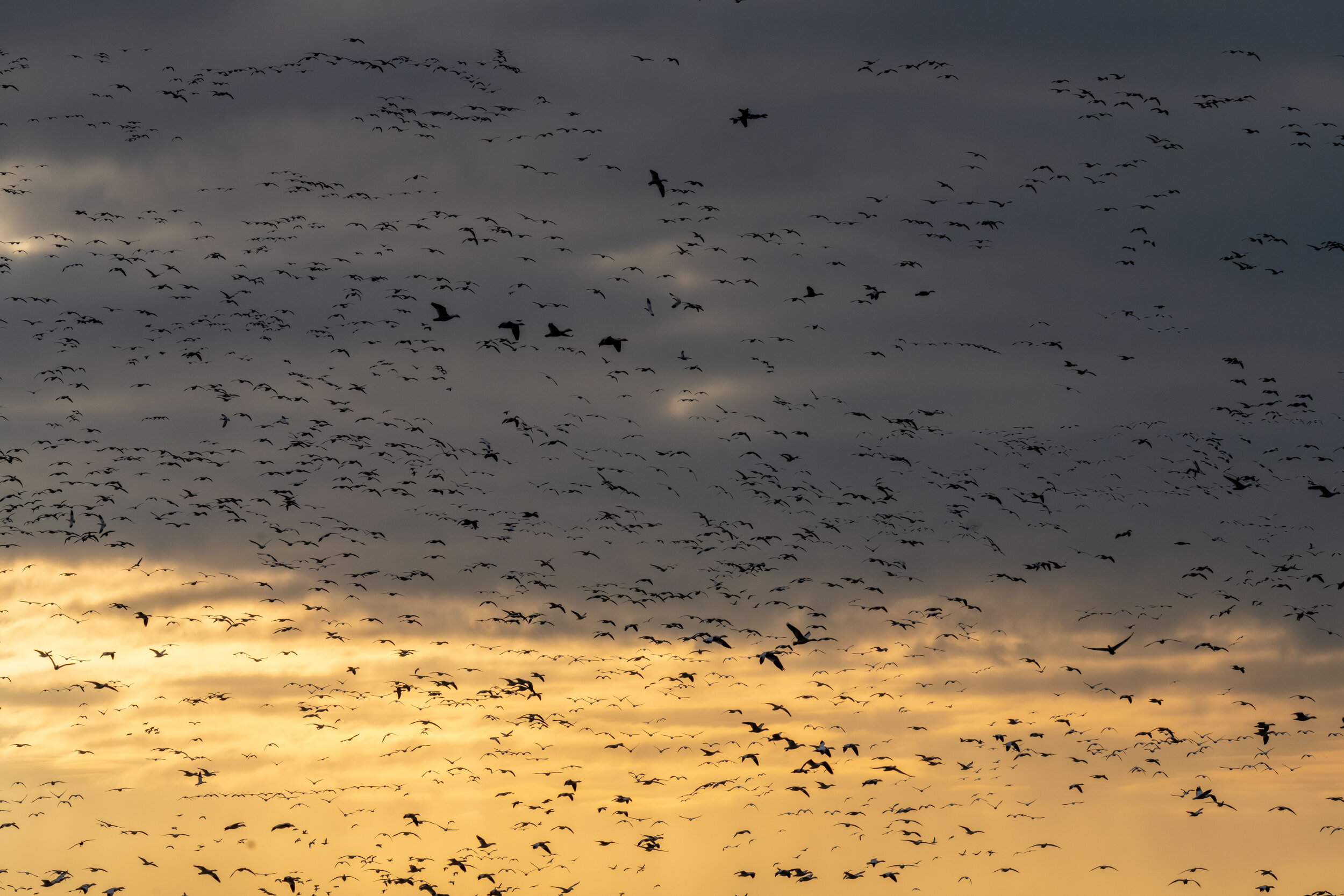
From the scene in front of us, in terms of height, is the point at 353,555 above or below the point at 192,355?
below

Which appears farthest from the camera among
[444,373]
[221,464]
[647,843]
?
[221,464]

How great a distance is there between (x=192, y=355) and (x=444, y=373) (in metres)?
29.1

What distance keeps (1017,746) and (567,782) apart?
36.6 metres

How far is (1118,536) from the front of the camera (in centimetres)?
11200

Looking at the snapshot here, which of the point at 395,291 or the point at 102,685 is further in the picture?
the point at 395,291

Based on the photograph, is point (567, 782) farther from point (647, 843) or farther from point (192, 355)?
point (192, 355)

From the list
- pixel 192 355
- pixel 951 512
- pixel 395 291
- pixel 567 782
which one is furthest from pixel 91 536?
pixel 951 512

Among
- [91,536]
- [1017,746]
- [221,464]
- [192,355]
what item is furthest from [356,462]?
[1017,746]

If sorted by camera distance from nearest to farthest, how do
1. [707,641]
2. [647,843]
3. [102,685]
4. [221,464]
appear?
[707,641]
[102,685]
[647,843]
[221,464]

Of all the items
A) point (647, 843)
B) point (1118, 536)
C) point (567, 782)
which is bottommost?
point (647, 843)

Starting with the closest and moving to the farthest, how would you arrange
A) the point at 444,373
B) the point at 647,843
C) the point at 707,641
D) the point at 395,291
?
the point at 707,641
the point at 444,373
the point at 395,291
the point at 647,843

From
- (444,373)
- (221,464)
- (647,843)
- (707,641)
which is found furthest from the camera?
(221,464)

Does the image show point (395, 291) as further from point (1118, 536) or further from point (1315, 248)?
point (1315, 248)

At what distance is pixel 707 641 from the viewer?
243 feet
